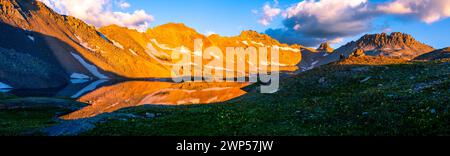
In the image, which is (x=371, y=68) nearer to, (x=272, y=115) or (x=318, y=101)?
(x=318, y=101)

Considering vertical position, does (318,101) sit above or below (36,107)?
above

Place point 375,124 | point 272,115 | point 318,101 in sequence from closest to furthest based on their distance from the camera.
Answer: point 375,124 → point 272,115 → point 318,101

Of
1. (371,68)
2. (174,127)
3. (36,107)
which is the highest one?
(371,68)

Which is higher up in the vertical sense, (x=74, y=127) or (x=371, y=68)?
(x=371, y=68)

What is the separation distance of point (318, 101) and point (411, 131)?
1437cm

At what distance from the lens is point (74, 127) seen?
1030 inches
